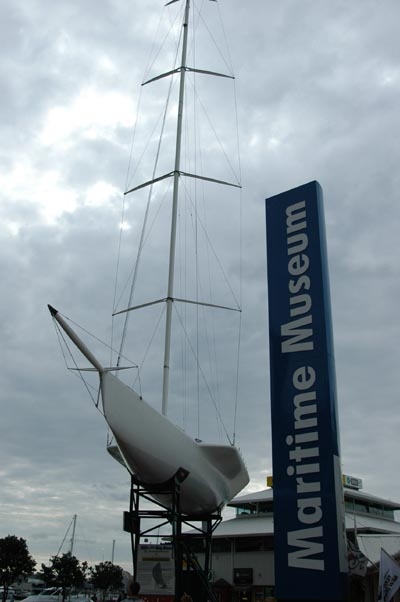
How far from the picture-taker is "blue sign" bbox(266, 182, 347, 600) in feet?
40.8

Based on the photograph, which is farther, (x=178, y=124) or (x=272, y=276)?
(x=178, y=124)

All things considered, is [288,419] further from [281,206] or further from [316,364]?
[281,206]

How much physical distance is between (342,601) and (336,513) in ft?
5.26

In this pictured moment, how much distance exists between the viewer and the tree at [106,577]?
83.4 meters

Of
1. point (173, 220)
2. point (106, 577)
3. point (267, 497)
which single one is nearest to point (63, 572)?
point (106, 577)

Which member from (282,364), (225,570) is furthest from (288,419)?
(225,570)

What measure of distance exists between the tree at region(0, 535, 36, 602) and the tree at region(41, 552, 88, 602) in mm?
13369

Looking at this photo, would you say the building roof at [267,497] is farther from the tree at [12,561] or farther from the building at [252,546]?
the tree at [12,561]

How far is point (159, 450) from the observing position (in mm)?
17172

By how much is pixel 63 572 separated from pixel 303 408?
66183 mm

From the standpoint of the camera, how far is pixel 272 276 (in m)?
14.9

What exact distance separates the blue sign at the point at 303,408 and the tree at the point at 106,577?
7775 centimetres

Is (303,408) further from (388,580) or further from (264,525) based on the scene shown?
(264,525)

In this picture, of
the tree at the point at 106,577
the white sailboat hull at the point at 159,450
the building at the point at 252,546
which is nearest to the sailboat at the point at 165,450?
the white sailboat hull at the point at 159,450
